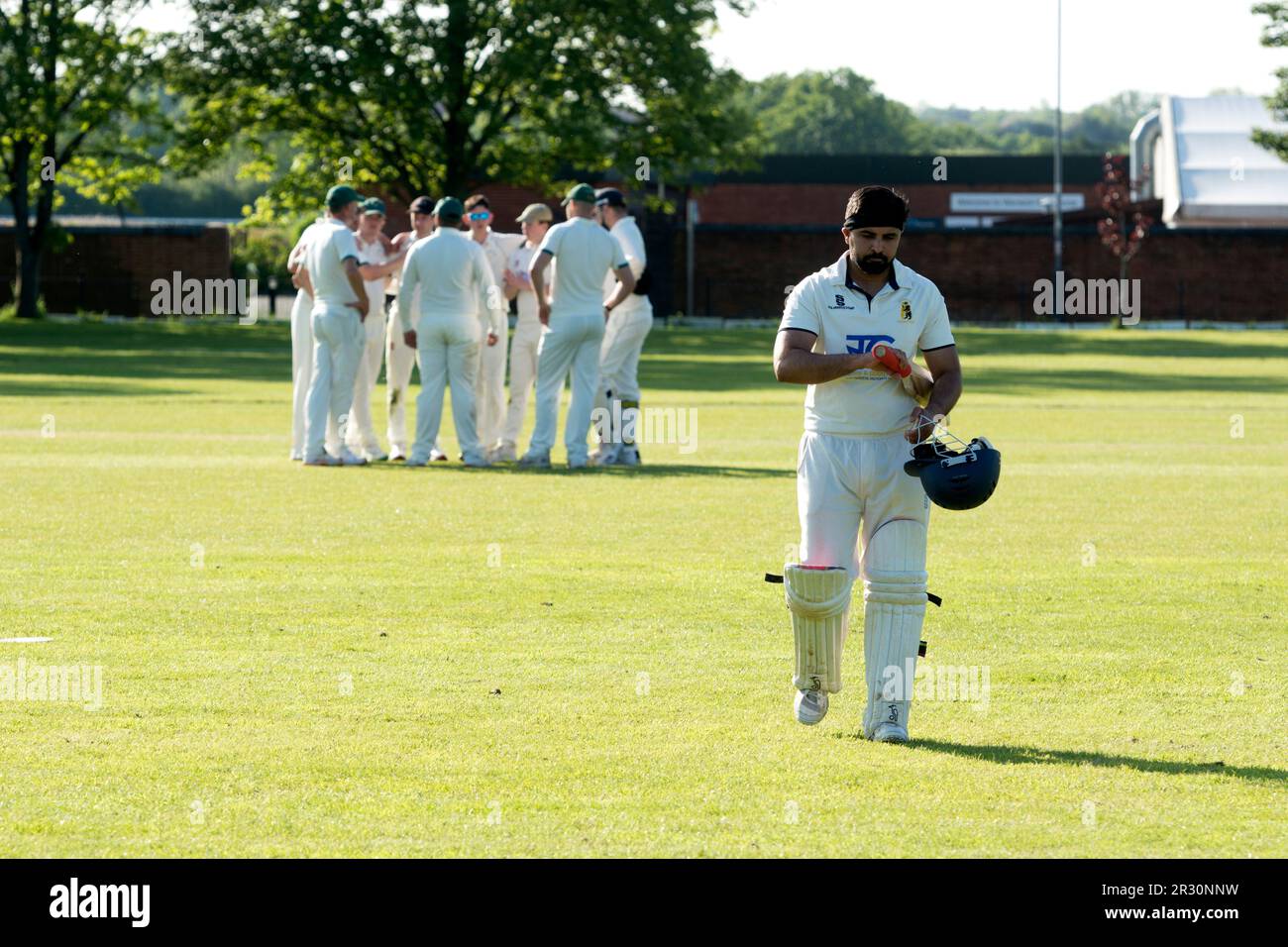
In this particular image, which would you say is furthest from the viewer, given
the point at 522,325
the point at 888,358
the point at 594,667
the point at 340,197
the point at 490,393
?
the point at 522,325

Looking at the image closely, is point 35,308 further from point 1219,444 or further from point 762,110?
point 762,110

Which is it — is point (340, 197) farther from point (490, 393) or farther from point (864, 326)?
point (864, 326)

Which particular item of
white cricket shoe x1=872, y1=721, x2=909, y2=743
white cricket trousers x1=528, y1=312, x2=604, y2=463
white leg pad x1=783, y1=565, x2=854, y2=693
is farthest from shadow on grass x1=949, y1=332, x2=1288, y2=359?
white cricket shoe x1=872, y1=721, x2=909, y2=743

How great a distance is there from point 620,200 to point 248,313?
4963cm

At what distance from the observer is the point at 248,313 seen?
6669 cm

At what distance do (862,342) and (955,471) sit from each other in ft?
2.20

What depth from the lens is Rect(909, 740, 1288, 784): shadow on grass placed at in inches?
286

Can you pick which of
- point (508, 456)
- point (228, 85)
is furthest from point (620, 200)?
point (228, 85)

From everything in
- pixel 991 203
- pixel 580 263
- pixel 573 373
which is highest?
pixel 991 203

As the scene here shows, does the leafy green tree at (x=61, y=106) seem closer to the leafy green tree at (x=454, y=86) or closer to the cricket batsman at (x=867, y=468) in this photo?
the leafy green tree at (x=454, y=86)

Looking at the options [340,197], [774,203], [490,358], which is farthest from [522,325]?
[774,203]

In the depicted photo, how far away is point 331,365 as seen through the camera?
18766 mm

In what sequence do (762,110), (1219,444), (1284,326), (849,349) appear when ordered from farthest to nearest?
(762,110), (1284,326), (1219,444), (849,349)
